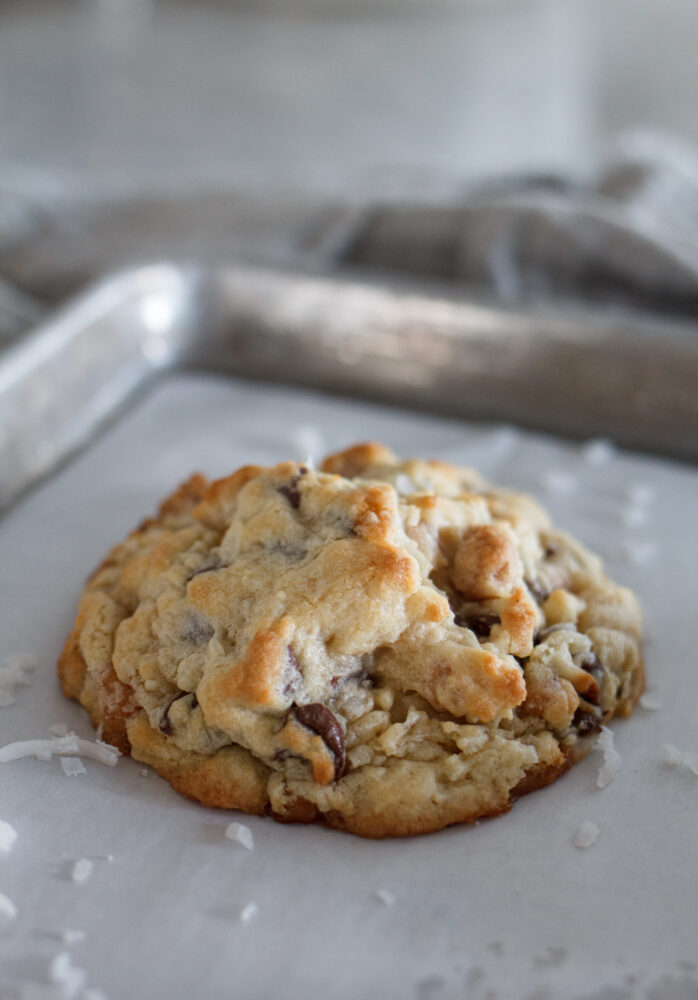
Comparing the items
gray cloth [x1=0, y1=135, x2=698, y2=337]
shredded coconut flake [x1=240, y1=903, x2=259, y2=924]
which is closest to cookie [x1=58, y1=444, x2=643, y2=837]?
shredded coconut flake [x1=240, y1=903, x2=259, y2=924]

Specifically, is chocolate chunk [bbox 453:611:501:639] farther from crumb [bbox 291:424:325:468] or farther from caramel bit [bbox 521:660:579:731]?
crumb [bbox 291:424:325:468]

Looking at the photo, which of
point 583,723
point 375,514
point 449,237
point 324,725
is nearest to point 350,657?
point 324,725

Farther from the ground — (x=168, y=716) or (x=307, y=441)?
(x=307, y=441)

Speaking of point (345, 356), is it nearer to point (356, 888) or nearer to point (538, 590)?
point (538, 590)

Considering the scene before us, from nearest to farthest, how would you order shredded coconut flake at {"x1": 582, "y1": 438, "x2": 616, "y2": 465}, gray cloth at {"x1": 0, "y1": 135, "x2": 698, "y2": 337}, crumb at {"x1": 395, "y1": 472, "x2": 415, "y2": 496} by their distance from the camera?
crumb at {"x1": 395, "y1": 472, "x2": 415, "y2": 496} → shredded coconut flake at {"x1": 582, "y1": 438, "x2": 616, "y2": 465} → gray cloth at {"x1": 0, "y1": 135, "x2": 698, "y2": 337}

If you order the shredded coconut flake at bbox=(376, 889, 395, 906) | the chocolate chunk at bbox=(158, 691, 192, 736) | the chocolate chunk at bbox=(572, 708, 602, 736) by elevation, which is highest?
the chocolate chunk at bbox=(572, 708, 602, 736)

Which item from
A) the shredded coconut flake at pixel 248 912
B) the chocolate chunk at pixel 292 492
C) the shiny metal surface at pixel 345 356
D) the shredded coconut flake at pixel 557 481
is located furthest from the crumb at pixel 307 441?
the shredded coconut flake at pixel 248 912
